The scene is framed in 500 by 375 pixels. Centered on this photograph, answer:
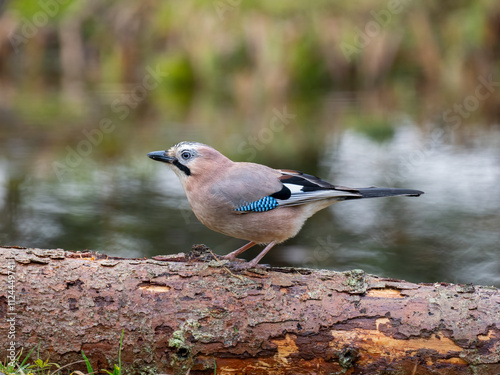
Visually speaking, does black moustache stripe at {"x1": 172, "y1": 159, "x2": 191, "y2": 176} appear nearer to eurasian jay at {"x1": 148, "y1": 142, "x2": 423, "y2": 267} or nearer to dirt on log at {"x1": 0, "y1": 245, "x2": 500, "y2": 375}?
eurasian jay at {"x1": 148, "y1": 142, "x2": 423, "y2": 267}

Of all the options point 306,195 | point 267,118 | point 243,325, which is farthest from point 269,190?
point 267,118

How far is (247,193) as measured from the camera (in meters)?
4.73

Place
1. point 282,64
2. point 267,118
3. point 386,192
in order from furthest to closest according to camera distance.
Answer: point 282,64, point 267,118, point 386,192

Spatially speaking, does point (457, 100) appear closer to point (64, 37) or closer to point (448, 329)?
point (448, 329)

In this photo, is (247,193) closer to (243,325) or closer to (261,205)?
(261,205)

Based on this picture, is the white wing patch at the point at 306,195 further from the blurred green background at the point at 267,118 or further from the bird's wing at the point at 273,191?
the blurred green background at the point at 267,118

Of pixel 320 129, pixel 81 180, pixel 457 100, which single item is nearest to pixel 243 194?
pixel 81 180

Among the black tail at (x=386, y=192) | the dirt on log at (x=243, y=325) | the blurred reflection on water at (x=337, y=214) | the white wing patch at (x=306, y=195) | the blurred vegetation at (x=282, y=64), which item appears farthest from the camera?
the blurred vegetation at (x=282, y=64)

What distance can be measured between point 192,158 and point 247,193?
1.54ft

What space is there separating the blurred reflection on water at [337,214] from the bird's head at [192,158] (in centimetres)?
344

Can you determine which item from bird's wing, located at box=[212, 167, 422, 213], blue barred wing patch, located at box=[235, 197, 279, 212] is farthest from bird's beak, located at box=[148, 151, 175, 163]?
blue barred wing patch, located at box=[235, 197, 279, 212]

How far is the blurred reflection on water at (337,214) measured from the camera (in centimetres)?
838

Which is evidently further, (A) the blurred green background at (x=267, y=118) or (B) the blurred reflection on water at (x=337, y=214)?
(A) the blurred green background at (x=267, y=118)

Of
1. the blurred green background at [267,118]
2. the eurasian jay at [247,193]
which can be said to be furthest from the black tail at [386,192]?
the blurred green background at [267,118]
